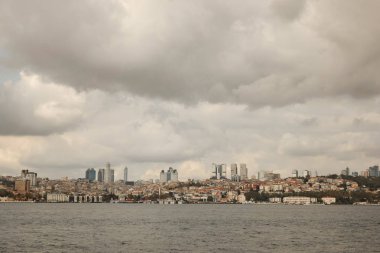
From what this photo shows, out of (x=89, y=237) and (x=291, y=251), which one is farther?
(x=89, y=237)

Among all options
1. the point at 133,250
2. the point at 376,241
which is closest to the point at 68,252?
the point at 133,250

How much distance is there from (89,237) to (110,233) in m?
8.73

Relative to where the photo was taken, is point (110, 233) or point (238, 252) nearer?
point (238, 252)

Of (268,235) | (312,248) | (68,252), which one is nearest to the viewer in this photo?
(68,252)

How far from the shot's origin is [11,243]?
249 ft

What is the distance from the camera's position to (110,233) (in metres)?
93.1

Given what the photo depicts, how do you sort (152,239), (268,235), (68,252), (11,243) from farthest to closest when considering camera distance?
1. (268,235)
2. (152,239)
3. (11,243)
4. (68,252)

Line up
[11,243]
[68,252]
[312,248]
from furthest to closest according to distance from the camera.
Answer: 1. [11,243]
2. [312,248]
3. [68,252]

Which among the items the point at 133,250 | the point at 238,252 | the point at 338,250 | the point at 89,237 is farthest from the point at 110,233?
the point at 338,250

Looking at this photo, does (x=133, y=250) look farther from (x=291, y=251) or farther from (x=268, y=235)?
(x=268, y=235)

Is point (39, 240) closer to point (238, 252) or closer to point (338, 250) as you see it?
point (238, 252)

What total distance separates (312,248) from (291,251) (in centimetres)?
491

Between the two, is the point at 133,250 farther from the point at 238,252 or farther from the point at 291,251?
the point at 291,251

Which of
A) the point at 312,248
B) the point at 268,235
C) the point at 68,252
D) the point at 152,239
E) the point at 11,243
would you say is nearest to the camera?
the point at 68,252
